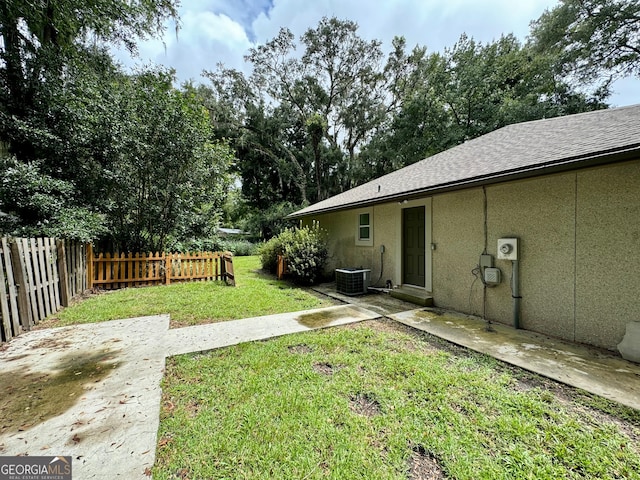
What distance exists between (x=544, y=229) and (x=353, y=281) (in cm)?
408

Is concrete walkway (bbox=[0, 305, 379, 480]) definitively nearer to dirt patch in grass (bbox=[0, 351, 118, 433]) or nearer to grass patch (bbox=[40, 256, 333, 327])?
dirt patch in grass (bbox=[0, 351, 118, 433])

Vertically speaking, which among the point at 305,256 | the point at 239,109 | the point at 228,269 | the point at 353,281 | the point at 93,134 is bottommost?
the point at 353,281

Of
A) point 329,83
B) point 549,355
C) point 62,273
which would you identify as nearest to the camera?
point 549,355

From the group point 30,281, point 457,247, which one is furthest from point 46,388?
point 457,247

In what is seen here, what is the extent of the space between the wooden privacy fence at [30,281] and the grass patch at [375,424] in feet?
9.73

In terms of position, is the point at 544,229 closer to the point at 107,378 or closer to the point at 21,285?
the point at 107,378

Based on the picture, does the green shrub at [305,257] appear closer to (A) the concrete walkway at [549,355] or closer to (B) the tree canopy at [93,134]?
(A) the concrete walkway at [549,355]

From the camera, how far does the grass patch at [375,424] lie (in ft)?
6.03

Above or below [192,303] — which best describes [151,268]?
above

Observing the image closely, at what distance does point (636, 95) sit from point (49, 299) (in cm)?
2408

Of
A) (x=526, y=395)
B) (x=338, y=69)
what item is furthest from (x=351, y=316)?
(x=338, y=69)

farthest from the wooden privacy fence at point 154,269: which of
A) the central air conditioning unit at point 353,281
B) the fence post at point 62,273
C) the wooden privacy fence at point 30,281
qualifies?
the central air conditioning unit at point 353,281

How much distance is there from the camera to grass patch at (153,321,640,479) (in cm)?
184

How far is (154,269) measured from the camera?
27.8 feet
